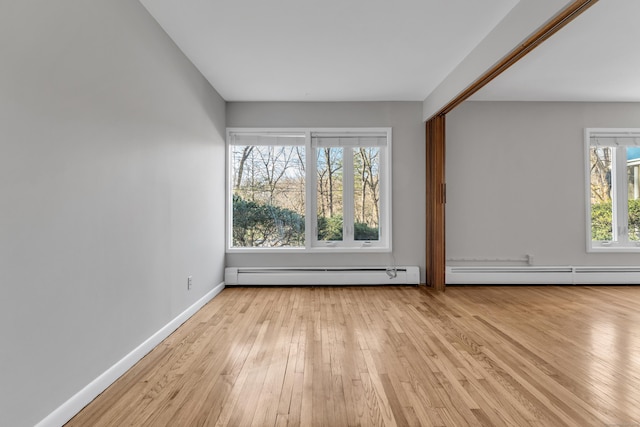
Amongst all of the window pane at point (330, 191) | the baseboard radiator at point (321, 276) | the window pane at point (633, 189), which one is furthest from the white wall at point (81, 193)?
the window pane at point (633, 189)

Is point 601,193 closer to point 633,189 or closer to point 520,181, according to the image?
point 633,189

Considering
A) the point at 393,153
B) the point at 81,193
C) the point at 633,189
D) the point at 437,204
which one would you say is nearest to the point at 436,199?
the point at 437,204

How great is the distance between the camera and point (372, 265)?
477 cm

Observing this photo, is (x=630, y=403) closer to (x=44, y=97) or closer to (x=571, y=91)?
(x=44, y=97)

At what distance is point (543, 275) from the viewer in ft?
15.5

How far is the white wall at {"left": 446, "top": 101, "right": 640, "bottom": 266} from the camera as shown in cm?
476

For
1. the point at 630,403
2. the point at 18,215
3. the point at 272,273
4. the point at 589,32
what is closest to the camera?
the point at 18,215

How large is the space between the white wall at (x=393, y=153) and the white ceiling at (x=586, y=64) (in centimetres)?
105

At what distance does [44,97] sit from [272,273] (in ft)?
11.3

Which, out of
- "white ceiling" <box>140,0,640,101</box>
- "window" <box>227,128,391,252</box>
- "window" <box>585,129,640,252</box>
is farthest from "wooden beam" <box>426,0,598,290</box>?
"window" <box>585,129,640,252</box>

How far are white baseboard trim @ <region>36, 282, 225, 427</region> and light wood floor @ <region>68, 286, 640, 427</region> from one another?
0.05m

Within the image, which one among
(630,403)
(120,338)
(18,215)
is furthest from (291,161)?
(630,403)

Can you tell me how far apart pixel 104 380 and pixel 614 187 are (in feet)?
20.9

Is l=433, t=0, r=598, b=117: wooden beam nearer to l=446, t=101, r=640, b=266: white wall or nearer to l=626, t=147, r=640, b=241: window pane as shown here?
l=446, t=101, r=640, b=266: white wall
